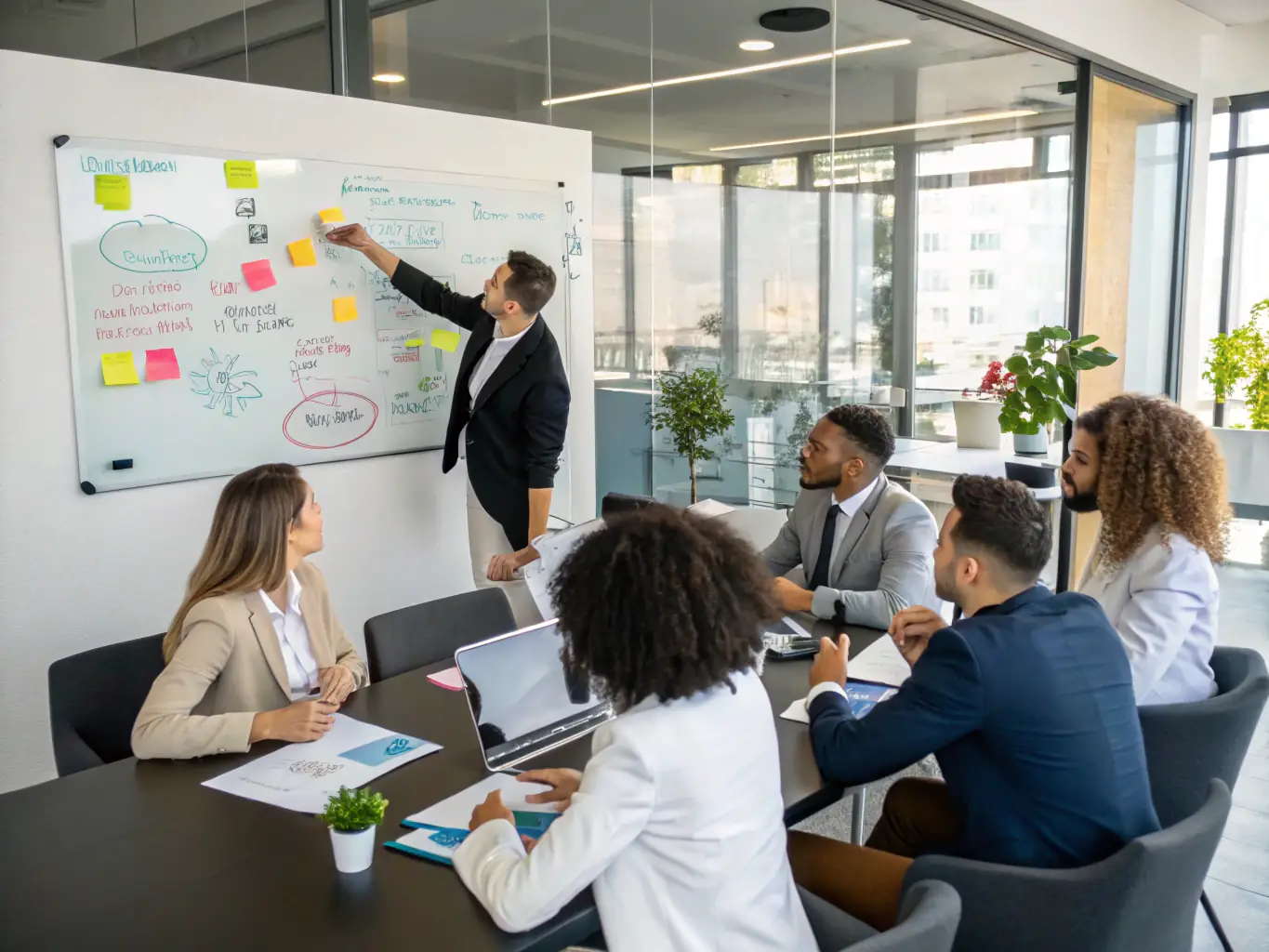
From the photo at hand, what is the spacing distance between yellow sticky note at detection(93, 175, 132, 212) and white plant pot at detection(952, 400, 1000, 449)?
418cm

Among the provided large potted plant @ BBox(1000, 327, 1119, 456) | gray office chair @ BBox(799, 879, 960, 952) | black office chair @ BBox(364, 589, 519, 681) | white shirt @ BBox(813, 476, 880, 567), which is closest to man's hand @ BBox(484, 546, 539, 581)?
black office chair @ BBox(364, 589, 519, 681)

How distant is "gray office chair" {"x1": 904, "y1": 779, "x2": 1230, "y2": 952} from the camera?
1658 millimetres

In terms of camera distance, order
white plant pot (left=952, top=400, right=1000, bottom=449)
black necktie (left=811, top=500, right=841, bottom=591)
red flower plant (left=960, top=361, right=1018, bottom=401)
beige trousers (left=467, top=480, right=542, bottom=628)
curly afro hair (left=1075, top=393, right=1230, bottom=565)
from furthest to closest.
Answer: white plant pot (left=952, top=400, right=1000, bottom=449)
red flower plant (left=960, top=361, right=1018, bottom=401)
beige trousers (left=467, top=480, right=542, bottom=628)
black necktie (left=811, top=500, right=841, bottom=591)
curly afro hair (left=1075, top=393, right=1230, bottom=565)

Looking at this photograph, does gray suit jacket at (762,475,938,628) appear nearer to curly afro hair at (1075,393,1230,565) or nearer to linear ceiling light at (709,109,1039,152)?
curly afro hair at (1075,393,1230,565)

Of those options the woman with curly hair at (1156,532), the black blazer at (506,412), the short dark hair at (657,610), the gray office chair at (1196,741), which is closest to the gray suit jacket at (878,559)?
the woman with curly hair at (1156,532)

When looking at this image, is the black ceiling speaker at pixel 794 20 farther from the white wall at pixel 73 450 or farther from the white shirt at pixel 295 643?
the white shirt at pixel 295 643

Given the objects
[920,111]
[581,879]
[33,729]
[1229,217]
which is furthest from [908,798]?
[1229,217]

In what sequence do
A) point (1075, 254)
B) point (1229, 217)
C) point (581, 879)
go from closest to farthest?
point (581, 879), point (1075, 254), point (1229, 217)

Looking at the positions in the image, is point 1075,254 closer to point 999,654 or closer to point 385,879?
point 999,654

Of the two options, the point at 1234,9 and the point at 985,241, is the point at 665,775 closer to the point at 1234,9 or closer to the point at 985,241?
the point at 985,241

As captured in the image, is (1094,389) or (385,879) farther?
(1094,389)

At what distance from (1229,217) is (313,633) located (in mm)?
8820

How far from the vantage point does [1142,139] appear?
23.8 feet

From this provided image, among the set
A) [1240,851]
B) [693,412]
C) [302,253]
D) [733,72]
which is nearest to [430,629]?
[302,253]
